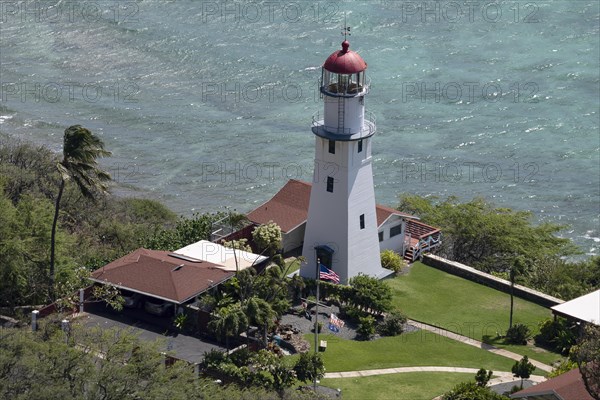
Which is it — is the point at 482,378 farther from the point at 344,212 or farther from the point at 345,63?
the point at 345,63

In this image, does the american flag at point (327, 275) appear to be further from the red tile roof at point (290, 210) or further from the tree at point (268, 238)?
the red tile roof at point (290, 210)

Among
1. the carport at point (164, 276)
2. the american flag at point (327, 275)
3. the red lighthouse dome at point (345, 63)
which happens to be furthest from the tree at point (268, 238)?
the red lighthouse dome at point (345, 63)

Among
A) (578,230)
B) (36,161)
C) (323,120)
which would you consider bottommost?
(578,230)

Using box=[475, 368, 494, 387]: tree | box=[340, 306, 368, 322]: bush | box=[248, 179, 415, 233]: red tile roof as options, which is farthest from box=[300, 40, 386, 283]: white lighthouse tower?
box=[475, 368, 494, 387]: tree

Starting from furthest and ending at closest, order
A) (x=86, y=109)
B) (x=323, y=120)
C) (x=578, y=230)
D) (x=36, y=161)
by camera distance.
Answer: (x=86, y=109)
(x=578, y=230)
(x=36, y=161)
(x=323, y=120)

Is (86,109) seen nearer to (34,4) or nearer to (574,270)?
(34,4)

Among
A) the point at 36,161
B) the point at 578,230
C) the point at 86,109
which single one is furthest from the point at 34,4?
the point at 578,230

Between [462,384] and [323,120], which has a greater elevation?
[323,120]
